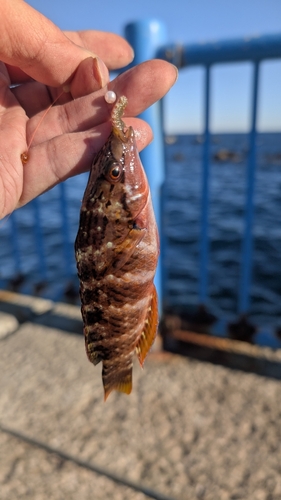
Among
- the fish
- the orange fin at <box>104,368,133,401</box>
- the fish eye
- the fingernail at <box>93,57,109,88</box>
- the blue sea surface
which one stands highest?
the fingernail at <box>93,57,109,88</box>

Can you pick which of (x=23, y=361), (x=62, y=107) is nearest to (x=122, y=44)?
(x=62, y=107)

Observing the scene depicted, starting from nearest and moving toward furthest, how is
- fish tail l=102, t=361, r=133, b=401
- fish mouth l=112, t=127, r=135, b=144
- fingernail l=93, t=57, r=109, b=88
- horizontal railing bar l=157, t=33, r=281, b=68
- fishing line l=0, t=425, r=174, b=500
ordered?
fish mouth l=112, t=127, r=135, b=144, fingernail l=93, t=57, r=109, b=88, fish tail l=102, t=361, r=133, b=401, fishing line l=0, t=425, r=174, b=500, horizontal railing bar l=157, t=33, r=281, b=68

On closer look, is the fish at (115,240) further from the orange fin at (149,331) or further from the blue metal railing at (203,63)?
the blue metal railing at (203,63)

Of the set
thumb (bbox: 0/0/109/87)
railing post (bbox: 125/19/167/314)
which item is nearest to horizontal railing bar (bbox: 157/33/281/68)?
railing post (bbox: 125/19/167/314)

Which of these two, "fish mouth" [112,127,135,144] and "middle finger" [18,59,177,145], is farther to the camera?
"middle finger" [18,59,177,145]

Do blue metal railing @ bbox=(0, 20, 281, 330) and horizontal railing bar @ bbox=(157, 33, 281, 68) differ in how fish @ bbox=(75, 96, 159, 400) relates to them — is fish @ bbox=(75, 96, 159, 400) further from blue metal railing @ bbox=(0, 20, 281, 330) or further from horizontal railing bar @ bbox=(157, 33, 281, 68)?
horizontal railing bar @ bbox=(157, 33, 281, 68)

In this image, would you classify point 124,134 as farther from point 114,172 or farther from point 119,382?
point 119,382

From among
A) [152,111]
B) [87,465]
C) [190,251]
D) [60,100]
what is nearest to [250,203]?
[152,111]

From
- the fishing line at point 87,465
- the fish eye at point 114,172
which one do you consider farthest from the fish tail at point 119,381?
the fish eye at point 114,172
